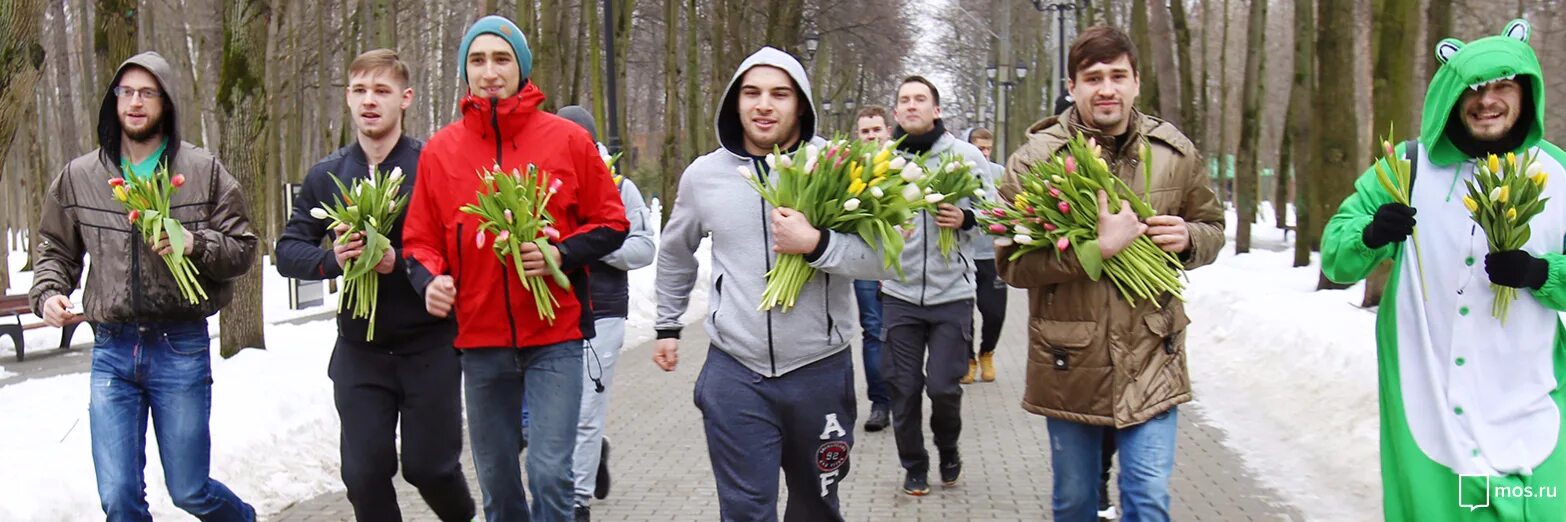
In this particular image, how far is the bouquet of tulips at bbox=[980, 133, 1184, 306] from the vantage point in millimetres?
4496

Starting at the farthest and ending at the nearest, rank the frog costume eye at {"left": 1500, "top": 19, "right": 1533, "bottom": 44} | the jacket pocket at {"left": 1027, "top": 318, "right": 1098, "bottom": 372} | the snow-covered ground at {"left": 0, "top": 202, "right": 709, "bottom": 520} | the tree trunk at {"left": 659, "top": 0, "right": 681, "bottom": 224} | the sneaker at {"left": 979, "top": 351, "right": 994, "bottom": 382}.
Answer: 1. the tree trunk at {"left": 659, "top": 0, "right": 681, "bottom": 224}
2. the sneaker at {"left": 979, "top": 351, "right": 994, "bottom": 382}
3. the snow-covered ground at {"left": 0, "top": 202, "right": 709, "bottom": 520}
4. the jacket pocket at {"left": 1027, "top": 318, "right": 1098, "bottom": 372}
5. the frog costume eye at {"left": 1500, "top": 19, "right": 1533, "bottom": 44}

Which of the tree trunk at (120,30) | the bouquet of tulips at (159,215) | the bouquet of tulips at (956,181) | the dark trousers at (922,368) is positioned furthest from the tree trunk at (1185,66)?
the bouquet of tulips at (159,215)

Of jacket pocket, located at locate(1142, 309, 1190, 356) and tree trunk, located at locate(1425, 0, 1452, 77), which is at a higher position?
tree trunk, located at locate(1425, 0, 1452, 77)

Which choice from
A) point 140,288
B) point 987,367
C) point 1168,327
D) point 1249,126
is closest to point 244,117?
point 987,367

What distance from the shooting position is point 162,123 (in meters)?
5.37

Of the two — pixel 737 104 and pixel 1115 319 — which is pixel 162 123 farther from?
pixel 1115 319

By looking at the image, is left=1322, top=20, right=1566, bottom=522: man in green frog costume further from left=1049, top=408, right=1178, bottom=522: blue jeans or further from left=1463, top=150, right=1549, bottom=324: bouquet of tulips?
left=1049, top=408, right=1178, bottom=522: blue jeans

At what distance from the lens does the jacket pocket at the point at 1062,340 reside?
467 centimetres

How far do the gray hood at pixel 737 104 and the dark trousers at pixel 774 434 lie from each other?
76cm

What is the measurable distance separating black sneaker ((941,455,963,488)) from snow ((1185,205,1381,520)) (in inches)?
69.1

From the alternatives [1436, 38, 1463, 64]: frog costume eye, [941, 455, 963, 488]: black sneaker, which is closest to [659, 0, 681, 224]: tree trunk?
[941, 455, 963, 488]: black sneaker

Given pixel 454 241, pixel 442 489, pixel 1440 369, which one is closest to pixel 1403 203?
pixel 1440 369

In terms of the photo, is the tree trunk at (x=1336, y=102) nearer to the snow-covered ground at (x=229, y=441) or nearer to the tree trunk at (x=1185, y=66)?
the tree trunk at (x=1185, y=66)

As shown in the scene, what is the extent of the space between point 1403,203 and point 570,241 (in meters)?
2.67
